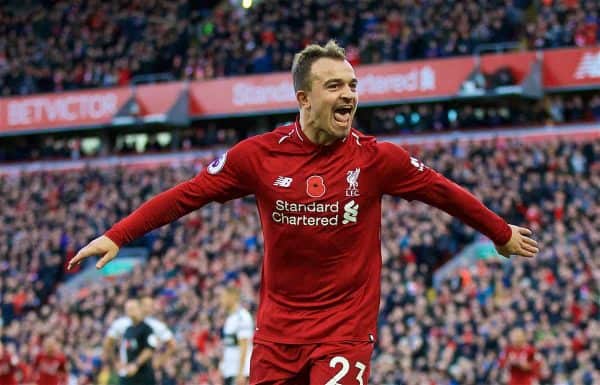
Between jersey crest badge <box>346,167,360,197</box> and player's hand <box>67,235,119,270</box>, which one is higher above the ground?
jersey crest badge <box>346,167,360,197</box>

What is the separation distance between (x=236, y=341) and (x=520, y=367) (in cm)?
295

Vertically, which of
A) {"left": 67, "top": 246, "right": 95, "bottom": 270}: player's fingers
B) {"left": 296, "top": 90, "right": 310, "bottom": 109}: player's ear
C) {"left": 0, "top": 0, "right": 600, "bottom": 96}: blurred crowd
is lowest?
{"left": 67, "top": 246, "right": 95, "bottom": 270}: player's fingers

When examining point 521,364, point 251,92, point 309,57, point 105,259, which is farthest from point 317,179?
point 251,92

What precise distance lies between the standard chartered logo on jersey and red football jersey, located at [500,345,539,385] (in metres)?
8.21

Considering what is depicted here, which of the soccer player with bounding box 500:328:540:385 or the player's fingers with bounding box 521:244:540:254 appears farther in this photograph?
the soccer player with bounding box 500:328:540:385

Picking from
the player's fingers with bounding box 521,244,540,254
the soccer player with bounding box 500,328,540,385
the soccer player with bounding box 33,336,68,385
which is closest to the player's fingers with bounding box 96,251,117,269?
the player's fingers with bounding box 521,244,540,254

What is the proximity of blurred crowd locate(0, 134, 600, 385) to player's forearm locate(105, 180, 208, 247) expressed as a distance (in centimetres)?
886

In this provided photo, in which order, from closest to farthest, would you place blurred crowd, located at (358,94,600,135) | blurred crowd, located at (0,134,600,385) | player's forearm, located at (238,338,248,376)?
player's forearm, located at (238,338,248,376) → blurred crowd, located at (0,134,600,385) → blurred crowd, located at (358,94,600,135)

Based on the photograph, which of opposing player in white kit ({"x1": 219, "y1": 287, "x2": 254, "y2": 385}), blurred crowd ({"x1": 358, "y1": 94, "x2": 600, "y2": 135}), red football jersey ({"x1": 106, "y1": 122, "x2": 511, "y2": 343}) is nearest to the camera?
red football jersey ({"x1": 106, "y1": 122, "x2": 511, "y2": 343})

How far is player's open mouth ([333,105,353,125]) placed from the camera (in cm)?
591

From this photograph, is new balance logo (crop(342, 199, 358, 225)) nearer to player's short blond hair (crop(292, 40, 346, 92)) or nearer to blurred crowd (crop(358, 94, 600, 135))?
player's short blond hair (crop(292, 40, 346, 92))

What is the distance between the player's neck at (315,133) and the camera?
6.02 meters

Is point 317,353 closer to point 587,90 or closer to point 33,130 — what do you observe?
point 587,90

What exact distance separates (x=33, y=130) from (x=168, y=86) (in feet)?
15.2
